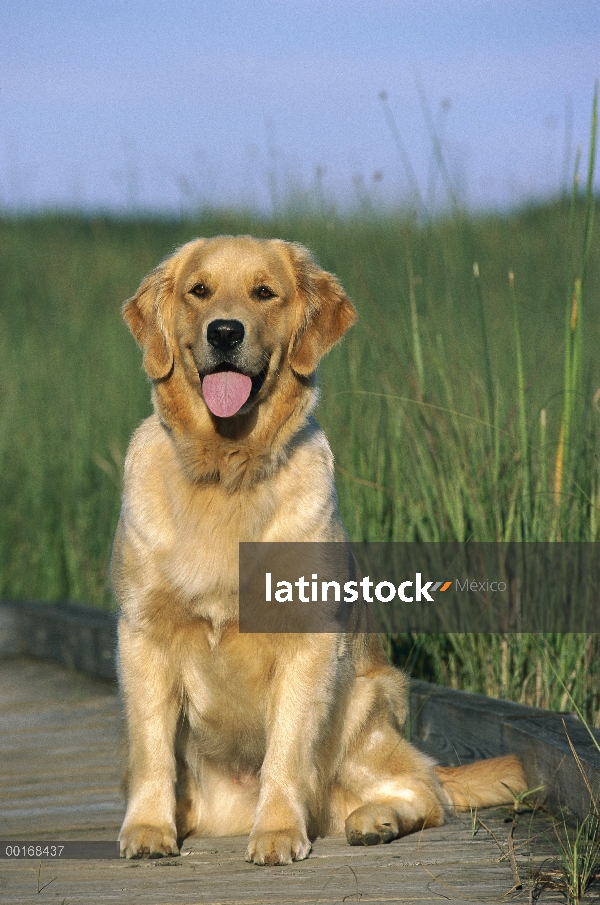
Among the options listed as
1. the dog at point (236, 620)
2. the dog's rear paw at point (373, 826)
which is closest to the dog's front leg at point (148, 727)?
the dog at point (236, 620)

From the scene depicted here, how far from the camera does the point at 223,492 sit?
2.95 m

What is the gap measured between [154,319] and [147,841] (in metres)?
1.44

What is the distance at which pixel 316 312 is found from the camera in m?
3.21

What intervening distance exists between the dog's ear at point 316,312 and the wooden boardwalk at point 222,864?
132 centimetres

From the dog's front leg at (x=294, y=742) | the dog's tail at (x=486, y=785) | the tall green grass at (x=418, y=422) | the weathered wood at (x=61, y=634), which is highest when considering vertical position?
the tall green grass at (x=418, y=422)

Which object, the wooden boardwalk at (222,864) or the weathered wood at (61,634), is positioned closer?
the wooden boardwalk at (222,864)

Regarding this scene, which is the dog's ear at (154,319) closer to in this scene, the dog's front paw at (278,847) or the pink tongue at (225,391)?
the pink tongue at (225,391)

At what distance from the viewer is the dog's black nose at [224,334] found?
2865 mm

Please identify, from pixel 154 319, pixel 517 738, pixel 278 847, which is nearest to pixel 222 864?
pixel 278 847

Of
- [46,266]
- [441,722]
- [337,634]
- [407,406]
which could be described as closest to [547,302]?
[407,406]

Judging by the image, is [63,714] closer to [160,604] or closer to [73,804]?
[73,804]

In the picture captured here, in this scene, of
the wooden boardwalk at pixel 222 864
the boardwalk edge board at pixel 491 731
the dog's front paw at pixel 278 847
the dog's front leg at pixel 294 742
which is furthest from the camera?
the boardwalk edge board at pixel 491 731

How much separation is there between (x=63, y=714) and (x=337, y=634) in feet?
5.81

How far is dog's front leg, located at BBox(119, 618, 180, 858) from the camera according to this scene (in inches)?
106
